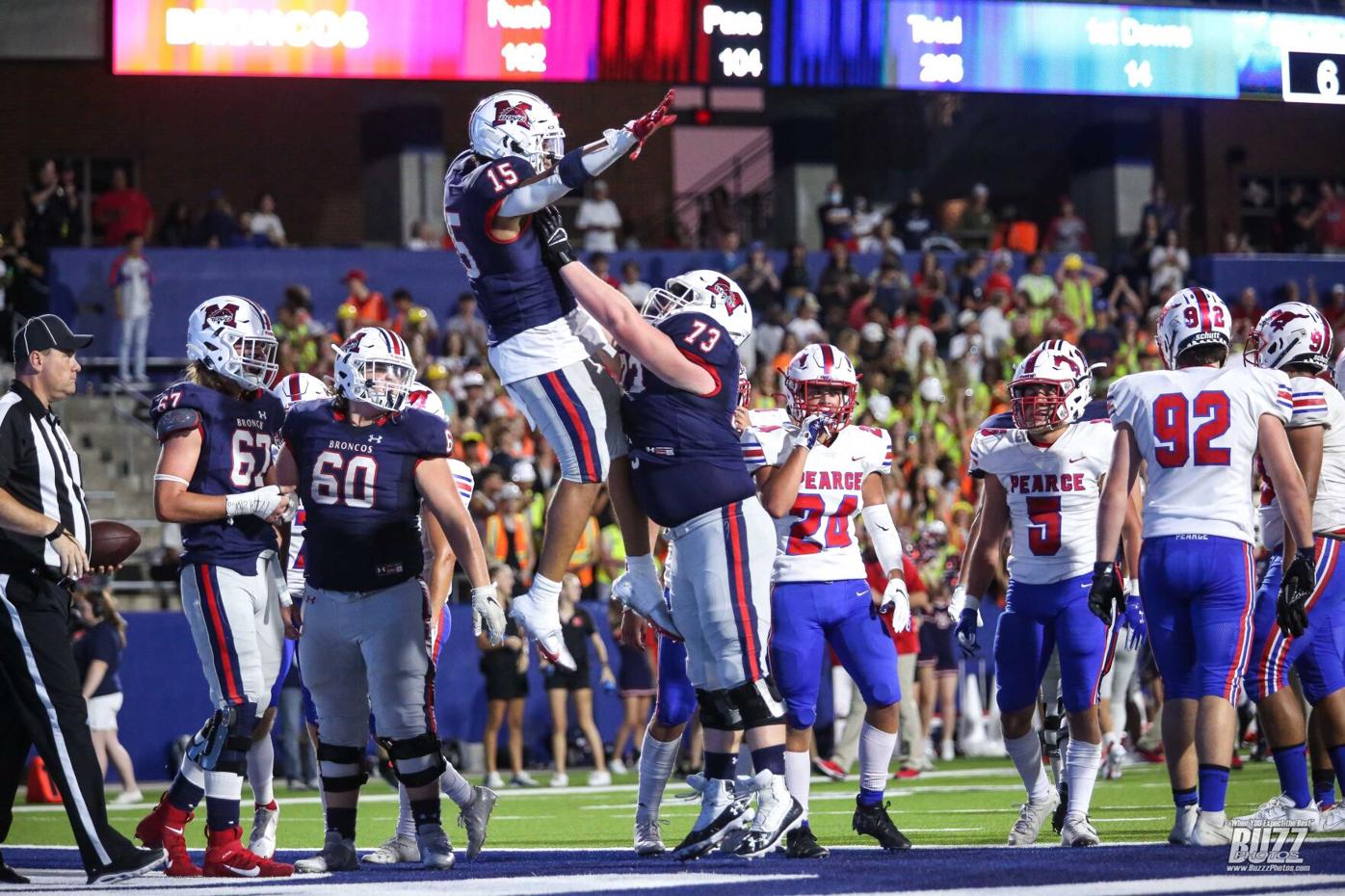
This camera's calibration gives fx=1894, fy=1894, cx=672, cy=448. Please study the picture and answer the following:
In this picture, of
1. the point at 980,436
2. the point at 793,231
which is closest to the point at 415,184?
the point at 793,231

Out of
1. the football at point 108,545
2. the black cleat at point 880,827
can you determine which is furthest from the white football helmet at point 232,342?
the black cleat at point 880,827

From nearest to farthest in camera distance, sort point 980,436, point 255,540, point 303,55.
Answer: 1. point 255,540
2. point 980,436
3. point 303,55

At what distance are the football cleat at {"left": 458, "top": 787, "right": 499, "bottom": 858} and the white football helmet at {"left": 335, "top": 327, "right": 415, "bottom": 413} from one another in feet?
5.22

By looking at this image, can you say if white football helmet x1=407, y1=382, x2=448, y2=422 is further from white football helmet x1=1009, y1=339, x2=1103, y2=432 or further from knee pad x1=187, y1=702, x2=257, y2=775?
white football helmet x1=1009, y1=339, x2=1103, y2=432

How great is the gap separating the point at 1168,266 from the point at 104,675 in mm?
12518

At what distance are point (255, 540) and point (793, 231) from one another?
15380 millimetres

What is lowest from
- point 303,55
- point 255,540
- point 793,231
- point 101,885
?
point 101,885

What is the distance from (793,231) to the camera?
22422mm

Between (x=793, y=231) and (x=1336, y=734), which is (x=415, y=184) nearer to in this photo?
(x=793, y=231)

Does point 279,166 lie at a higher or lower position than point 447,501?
higher

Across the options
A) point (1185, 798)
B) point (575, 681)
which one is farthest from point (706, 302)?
point (575, 681)

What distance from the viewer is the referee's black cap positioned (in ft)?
23.8

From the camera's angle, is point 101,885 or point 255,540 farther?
point 255,540

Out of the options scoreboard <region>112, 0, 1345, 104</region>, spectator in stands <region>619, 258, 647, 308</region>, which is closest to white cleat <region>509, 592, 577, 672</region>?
scoreboard <region>112, 0, 1345, 104</region>
